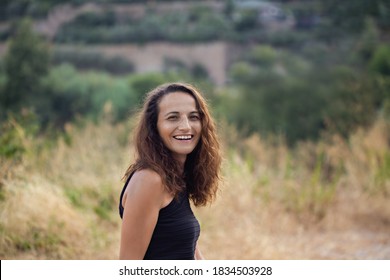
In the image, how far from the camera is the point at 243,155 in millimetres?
10211

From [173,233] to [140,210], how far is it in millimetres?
168

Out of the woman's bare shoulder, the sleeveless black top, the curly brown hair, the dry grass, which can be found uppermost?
the dry grass

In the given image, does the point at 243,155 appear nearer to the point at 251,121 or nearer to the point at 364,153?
the point at 364,153

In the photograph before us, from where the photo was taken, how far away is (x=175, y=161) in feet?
8.03

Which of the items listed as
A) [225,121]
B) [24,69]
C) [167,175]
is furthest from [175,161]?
[24,69]

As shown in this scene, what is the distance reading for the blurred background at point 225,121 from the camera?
5.41 meters

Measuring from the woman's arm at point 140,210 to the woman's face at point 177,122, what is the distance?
18 cm

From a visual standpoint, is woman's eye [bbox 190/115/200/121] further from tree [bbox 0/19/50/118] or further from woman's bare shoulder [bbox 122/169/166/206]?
tree [bbox 0/19/50/118]

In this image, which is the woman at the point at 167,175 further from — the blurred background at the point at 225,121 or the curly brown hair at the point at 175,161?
the blurred background at the point at 225,121

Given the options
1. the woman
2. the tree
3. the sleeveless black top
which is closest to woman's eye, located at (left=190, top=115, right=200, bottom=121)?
the woman

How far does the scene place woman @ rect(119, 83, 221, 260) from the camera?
2.26 meters

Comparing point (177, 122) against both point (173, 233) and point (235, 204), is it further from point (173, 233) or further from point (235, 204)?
point (235, 204)

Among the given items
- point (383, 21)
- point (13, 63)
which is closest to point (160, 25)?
point (383, 21)

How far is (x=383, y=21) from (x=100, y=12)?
42.4 ft
